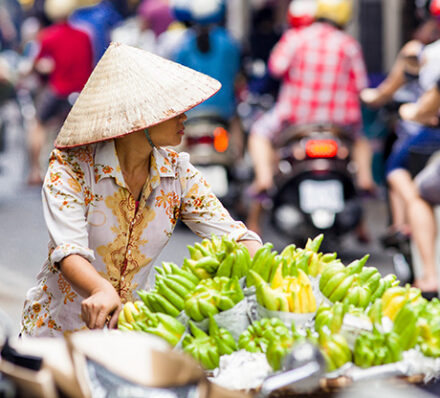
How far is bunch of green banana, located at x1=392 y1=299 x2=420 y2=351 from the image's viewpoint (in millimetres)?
2480

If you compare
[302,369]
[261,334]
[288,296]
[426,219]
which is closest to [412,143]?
[426,219]

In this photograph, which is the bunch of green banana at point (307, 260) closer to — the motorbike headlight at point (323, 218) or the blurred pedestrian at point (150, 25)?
the motorbike headlight at point (323, 218)

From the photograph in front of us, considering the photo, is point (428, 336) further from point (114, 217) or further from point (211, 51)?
point (211, 51)

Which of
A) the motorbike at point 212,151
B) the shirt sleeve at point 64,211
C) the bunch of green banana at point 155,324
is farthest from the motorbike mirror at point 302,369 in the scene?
the motorbike at point 212,151

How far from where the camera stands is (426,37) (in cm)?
816

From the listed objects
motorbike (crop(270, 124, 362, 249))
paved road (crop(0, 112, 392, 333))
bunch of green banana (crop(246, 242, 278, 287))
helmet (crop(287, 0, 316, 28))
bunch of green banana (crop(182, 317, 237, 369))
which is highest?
helmet (crop(287, 0, 316, 28))

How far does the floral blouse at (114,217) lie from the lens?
10.2 ft

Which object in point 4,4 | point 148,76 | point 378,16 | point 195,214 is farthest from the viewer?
→ point 4,4

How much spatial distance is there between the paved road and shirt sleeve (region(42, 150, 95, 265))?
2464 mm

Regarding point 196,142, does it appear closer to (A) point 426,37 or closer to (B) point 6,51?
(A) point 426,37

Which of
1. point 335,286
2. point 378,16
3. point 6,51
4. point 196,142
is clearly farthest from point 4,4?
point 335,286

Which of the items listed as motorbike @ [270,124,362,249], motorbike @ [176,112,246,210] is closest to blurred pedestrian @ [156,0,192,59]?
motorbike @ [176,112,246,210]

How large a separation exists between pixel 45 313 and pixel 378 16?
8.05 metres

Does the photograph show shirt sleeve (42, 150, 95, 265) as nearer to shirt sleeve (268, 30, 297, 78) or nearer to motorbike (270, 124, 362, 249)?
motorbike (270, 124, 362, 249)
